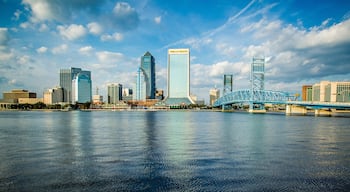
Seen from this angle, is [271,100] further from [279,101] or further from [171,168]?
[171,168]

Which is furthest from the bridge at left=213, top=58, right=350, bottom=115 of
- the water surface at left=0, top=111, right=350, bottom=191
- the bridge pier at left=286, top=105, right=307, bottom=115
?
the water surface at left=0, top=111, right=350, bottom=191

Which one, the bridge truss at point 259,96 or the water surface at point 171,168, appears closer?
the water surface at point 171,168

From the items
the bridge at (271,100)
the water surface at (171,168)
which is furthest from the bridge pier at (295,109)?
the water surface at (171,168)

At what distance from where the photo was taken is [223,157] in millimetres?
20969

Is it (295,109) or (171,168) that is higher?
(171,168)

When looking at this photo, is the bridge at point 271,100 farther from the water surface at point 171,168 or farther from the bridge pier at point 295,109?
the water surface at point 171,168

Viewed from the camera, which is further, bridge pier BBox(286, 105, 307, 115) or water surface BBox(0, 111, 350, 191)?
bridge pier BBox(286, 105, 307, 115)

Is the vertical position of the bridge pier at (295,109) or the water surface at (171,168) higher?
the water surface at (171,168)

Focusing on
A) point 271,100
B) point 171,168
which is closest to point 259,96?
point 271,100

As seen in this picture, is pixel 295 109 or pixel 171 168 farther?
pixel 295 109

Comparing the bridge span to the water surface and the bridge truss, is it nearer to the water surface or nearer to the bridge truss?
the bridge truss

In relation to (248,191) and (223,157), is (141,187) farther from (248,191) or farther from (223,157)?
(223,157)

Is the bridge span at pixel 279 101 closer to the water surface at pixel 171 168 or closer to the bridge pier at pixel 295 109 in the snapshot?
the bridge pier at pixel 295 109

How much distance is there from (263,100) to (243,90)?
20740 millimetres
